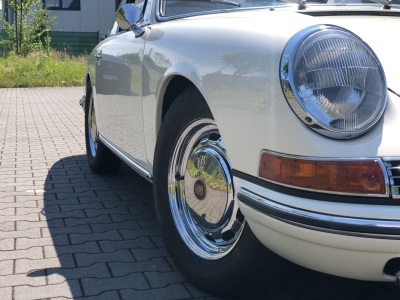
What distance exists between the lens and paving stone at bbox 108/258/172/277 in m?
2.87

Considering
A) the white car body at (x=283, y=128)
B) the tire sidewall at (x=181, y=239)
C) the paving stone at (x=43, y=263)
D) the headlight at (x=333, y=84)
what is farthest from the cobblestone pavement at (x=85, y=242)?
the headlight at (x=333, y=84)

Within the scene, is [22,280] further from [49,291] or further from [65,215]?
[65,215]

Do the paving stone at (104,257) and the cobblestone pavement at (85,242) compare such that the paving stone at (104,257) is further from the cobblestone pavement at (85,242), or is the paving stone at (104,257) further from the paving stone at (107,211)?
the paving stone at (107,211)

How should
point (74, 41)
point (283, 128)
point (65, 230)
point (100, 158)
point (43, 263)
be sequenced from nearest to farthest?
point (283, 128), point (43, 263), point (65, 230), point (100, 158), point (74, 41)

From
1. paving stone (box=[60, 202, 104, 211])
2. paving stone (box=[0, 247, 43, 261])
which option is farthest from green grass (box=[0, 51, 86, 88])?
paving stone (box=[0, 247, 43, 261])

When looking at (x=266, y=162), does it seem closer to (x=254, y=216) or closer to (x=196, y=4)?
(x=254, y=216)

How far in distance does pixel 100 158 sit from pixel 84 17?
2409 centimetres

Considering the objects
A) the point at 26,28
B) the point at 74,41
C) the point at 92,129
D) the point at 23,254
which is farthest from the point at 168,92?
the point at 74,41

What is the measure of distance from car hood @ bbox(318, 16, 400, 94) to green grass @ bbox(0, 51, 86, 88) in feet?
50.3

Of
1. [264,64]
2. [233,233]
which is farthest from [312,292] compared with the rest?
[264,64]

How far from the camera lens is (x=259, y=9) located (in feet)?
9.27

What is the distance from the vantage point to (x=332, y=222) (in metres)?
1.77

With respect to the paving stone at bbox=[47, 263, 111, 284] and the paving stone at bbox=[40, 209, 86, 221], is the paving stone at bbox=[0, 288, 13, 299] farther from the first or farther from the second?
the paving stone at bbox=[40, 209, 86, 221]

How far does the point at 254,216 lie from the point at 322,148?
1.20ft
